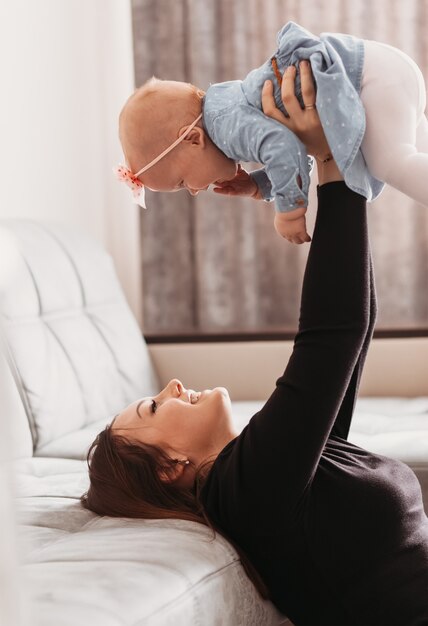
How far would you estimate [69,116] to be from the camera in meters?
3.49

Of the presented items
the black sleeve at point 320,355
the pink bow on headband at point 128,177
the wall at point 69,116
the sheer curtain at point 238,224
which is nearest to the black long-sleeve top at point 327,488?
the black sleeve at point 320,355

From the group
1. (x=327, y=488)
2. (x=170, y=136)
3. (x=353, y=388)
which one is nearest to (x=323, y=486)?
(x=327, y=488)

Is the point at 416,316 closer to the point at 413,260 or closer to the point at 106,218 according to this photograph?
the point at 413,260

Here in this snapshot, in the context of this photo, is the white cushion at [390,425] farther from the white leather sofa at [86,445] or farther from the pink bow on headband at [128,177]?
the pink bow on headband at [128,177]

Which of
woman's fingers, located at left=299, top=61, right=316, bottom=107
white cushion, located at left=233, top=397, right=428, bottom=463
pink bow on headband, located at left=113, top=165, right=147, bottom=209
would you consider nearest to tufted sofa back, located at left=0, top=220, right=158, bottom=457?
white cushion, located at left=233, top=397, right=428, bottom=463

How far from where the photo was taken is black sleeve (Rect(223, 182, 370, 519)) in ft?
4.24

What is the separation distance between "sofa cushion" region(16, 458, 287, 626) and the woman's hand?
0.63 meters

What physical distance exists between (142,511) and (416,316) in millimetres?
2343

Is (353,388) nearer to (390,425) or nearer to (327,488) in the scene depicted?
(327,488)

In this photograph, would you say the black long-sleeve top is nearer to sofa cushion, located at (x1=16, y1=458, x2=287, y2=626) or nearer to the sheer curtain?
sofa cushion, located at (x1=16, y1=458, x2=287, y2=626)

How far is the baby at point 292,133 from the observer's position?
51.9 inches

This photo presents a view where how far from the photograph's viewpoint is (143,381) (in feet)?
8.98

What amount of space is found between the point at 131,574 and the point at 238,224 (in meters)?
2.58

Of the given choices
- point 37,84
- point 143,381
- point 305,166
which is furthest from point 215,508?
point 37,84
